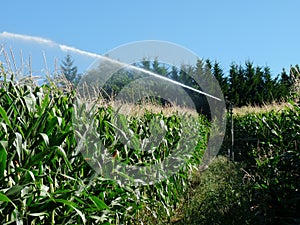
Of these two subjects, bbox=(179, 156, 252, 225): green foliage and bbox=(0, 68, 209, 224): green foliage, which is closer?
bbox=(0, 68, 209, 224): green foliage

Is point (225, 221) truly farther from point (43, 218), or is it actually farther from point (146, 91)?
point (146, 91)

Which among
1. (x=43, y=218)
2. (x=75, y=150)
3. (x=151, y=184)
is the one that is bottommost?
(x=151, y=184)

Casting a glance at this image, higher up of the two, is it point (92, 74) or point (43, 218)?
point (92, 74)

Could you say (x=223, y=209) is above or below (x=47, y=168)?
below

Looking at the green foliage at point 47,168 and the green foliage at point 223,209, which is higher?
the green foliage at point 47,168

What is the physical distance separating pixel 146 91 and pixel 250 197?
141 inches

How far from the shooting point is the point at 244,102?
2616 cm

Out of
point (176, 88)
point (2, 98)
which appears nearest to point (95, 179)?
point (2, 98)

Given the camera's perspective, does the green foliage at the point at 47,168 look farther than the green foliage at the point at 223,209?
No

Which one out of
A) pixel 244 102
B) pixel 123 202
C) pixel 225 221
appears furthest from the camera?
pixel 244 102

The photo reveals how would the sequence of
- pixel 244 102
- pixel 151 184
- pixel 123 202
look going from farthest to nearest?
pixel 244 102
pixel 151 184
pixel 123 202

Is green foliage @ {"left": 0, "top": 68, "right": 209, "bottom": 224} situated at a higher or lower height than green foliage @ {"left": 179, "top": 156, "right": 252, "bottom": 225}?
higher

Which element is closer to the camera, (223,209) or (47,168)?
(47,168)

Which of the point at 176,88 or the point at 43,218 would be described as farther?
the point at 176,88
